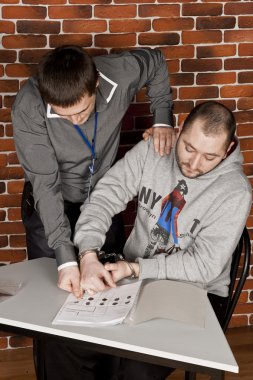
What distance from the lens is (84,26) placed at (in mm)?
2883

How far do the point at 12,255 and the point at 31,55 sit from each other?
1005 millimetres

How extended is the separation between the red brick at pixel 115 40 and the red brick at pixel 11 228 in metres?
0.97

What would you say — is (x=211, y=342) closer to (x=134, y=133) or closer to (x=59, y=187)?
(x=59, y=187)

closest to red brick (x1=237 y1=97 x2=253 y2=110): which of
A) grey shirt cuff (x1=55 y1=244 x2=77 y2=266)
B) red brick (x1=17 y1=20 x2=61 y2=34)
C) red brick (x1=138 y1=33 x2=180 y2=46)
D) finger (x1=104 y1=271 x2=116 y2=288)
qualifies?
red brick (x1=138 y1=33 x2=180 y2=46)

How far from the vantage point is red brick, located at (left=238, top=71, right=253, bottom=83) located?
3.13 m

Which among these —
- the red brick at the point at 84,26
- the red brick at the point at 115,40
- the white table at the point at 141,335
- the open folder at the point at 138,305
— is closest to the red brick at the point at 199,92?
the red brick at the point at 115,40

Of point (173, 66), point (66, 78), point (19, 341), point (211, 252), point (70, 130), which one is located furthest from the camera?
point (19, 341)

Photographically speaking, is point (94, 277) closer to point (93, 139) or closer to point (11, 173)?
point (93, 139)

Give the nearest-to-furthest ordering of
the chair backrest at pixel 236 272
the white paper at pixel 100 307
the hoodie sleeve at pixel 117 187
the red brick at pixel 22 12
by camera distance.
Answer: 1. the white paper at pixel 100 307
2. the chair backrest at pixel 236 272
3. the hoodie sleeve at pixel 117 187
4. the red brick at pixel 22 12

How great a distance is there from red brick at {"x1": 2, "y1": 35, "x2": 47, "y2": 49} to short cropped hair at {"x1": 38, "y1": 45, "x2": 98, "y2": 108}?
0.76 m

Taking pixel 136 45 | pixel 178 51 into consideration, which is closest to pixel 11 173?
pixel 136 45

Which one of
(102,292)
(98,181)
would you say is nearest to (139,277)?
(102,292)

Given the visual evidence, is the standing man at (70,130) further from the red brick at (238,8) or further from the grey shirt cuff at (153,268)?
the red brick at (238,8)

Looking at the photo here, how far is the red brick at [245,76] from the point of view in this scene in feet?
10.3
